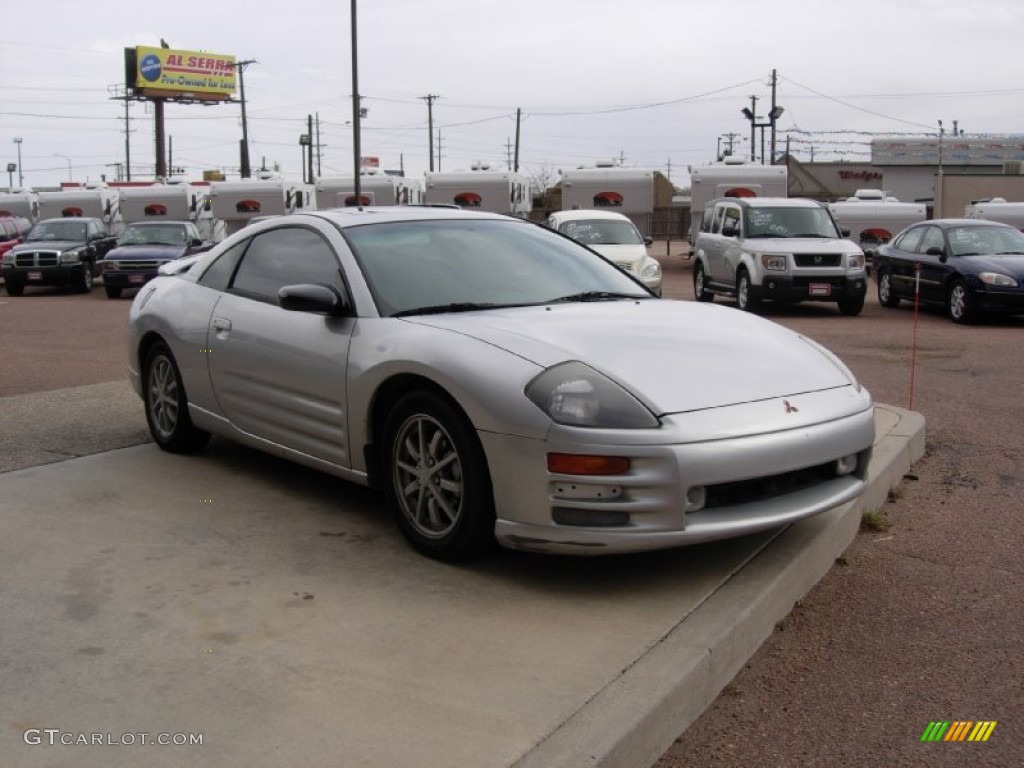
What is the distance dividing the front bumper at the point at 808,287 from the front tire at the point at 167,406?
12398mm

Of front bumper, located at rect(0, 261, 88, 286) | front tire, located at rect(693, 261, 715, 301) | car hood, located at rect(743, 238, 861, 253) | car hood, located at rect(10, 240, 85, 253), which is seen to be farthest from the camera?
car hood, located at rect(10, 240, 85, 253)

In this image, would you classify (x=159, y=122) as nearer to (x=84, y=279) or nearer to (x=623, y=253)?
(x=84, y=279)

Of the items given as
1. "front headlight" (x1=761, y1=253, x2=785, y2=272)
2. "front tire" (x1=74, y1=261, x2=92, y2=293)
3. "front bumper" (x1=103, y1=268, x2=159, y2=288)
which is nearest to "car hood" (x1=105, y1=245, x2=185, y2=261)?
"front bumper" (x1=103, y1=268, x2=159, y2=288)

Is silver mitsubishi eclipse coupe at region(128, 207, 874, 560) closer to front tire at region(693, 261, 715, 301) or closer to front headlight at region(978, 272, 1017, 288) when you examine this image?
front headlight at region(978, 272, 1017, 288)

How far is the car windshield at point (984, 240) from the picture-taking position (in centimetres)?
1683

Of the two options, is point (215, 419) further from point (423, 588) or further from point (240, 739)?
point (240, 739)

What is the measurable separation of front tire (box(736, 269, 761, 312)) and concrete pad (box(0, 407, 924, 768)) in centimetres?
1282

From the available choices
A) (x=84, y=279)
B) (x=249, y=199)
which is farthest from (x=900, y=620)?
(x=249, y=199)

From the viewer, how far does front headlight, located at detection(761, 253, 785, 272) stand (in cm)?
1742

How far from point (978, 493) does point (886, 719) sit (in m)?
2.97

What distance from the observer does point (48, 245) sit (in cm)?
2448

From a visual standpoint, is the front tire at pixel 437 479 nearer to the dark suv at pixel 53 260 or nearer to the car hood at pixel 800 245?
the car hood at pixel 800 245

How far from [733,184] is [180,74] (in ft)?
252

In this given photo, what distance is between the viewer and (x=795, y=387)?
4.48 metres
